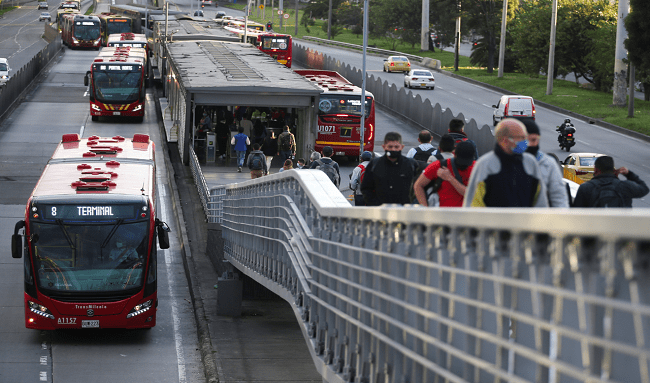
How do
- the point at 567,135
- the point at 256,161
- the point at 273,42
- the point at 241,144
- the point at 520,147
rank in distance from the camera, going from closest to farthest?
the point at 520,147 → the point at 256,161 → the point at 241,144 → the point at 567,135 → the point at 273,42

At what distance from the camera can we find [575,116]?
172ft

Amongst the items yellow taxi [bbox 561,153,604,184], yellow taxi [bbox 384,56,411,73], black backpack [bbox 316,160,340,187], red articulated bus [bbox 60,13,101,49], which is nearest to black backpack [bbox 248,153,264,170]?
black backpack [bbox 316,160,340,187]

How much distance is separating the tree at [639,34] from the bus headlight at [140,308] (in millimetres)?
33128

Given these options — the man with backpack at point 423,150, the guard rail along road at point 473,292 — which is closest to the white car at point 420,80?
the man with backpack at point 423,150

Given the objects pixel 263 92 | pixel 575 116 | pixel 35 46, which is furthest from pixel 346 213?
pixel 35 46

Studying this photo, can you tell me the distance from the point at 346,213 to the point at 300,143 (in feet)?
79.5

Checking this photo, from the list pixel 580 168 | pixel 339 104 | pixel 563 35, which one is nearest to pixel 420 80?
pixel 563 35

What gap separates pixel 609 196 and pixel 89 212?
30.9 feet

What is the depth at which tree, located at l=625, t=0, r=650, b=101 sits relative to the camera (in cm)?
4297

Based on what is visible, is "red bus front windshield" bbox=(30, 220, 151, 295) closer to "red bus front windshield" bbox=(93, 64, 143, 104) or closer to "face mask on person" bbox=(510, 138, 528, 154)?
"face mask on person" bbox=(510, 138, 528, 154)

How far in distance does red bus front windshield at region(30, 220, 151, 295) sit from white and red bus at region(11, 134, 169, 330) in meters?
0.02

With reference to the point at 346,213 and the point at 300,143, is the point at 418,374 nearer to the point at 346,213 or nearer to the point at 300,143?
the point at 346,213

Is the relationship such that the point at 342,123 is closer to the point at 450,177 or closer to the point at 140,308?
the point at 140,308

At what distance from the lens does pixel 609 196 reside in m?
8.53
